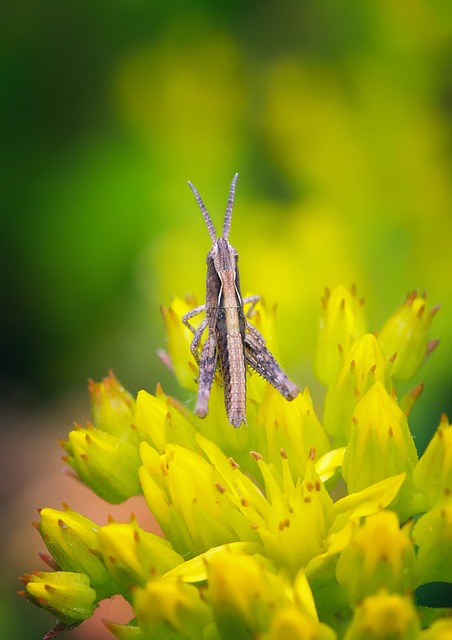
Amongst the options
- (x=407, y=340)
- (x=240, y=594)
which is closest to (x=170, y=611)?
(x=240, y=594)

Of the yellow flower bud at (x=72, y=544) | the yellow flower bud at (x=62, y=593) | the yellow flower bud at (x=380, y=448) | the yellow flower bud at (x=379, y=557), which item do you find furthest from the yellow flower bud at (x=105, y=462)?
the yellow flower bud at (x=379, y=557)

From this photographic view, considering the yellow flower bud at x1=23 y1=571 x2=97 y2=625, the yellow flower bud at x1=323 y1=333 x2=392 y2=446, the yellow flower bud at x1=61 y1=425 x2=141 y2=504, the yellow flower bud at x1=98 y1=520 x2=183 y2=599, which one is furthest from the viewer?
the yellow flower bud at x1=61 y1=425 x2=141 y2=504

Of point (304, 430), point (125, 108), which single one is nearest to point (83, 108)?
point (125, 108)

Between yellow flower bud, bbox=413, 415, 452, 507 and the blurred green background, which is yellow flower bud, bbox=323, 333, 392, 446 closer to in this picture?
yellow flower bud, bbox=413, 415, 452, 507

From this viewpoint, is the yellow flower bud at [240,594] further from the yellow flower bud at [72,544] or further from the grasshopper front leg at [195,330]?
the grasshopper front leg at [195,330]

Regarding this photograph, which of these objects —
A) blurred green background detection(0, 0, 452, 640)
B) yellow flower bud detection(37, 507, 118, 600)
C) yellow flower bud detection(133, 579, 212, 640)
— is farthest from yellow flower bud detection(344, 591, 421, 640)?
blurred green background detection(0, 0, 452, 640)
